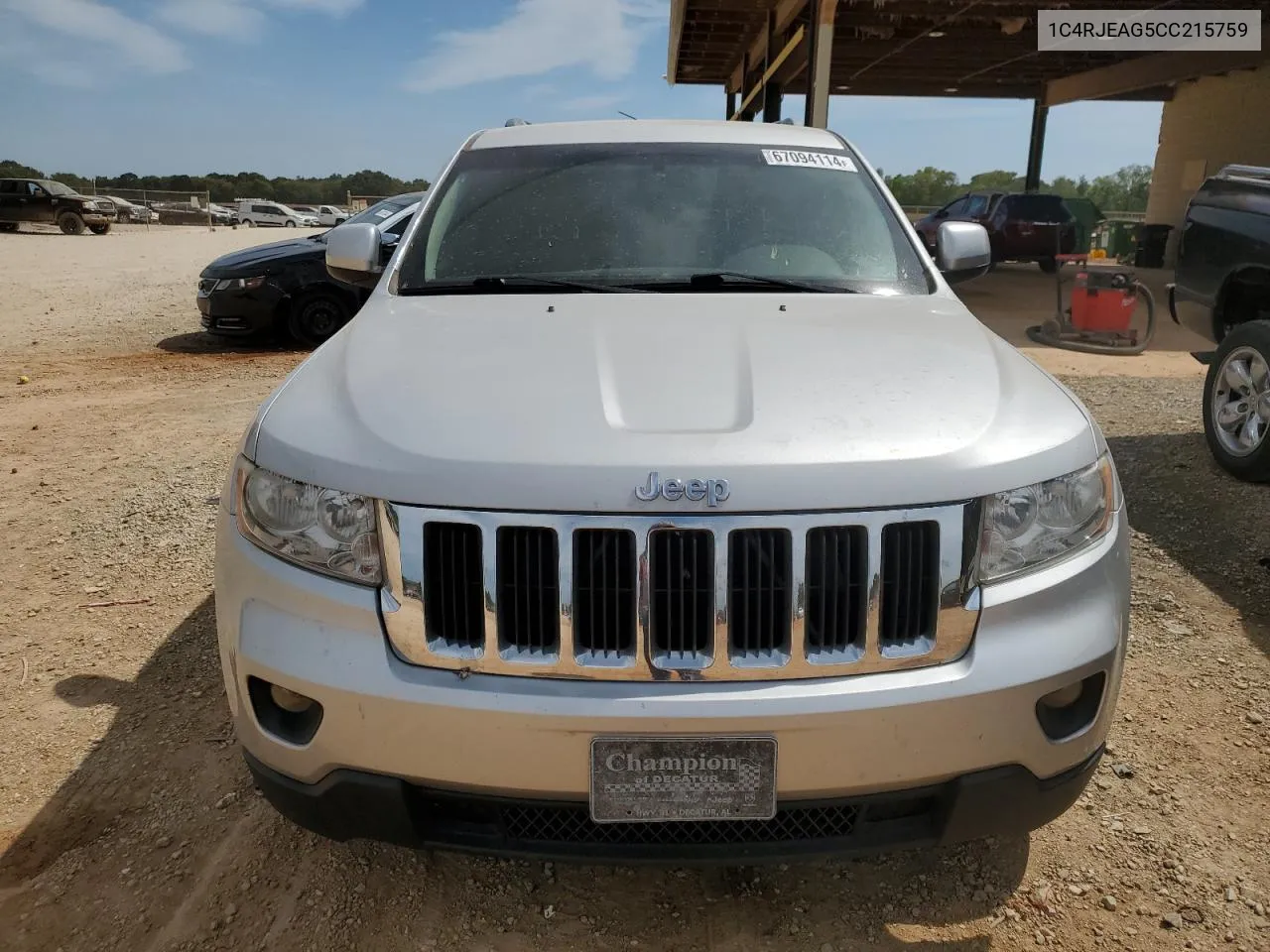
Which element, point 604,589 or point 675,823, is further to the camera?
point 675,823

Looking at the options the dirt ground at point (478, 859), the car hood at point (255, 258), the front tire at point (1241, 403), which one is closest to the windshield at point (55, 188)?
the car hood at point (255, 258)

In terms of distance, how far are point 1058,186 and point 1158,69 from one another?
130 feet

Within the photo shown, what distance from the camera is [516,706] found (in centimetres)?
176

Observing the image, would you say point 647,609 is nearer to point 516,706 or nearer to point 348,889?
point 516,706

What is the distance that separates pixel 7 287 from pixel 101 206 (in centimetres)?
1908

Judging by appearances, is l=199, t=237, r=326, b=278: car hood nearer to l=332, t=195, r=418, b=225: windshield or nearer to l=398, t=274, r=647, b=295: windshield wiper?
l=332, t=195, r=418, b=225: windshield

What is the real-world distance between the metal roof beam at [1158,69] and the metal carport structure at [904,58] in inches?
0.8

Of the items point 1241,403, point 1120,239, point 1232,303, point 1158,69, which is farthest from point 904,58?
point 1241,403

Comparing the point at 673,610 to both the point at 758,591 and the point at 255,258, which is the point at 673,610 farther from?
the point at 255,258

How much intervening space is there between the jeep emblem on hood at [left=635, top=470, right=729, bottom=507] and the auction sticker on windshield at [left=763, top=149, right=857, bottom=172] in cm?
196

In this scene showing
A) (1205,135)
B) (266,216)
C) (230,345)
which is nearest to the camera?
(230,345)

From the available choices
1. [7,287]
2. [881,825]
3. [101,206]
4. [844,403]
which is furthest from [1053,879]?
[101,206]

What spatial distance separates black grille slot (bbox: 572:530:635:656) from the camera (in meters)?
1.80

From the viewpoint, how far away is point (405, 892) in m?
2.29
